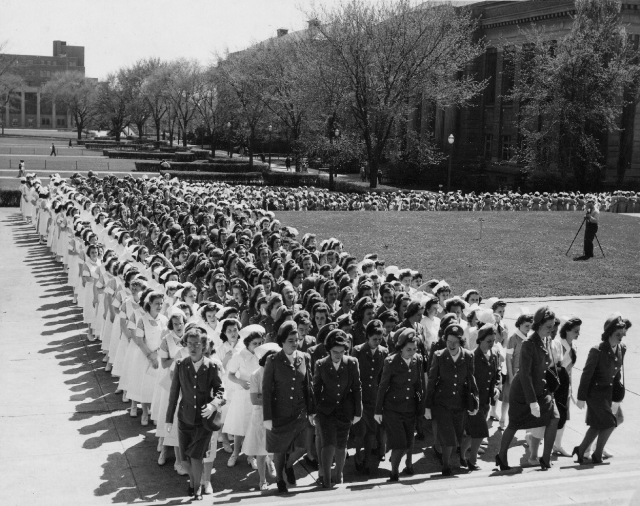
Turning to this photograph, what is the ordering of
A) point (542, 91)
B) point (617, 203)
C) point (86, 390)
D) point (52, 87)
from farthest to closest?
1. point (52, 87)
2. point (542, 91)
3. point (617, 203)
4. point (86, 390)

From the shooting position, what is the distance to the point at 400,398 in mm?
8375

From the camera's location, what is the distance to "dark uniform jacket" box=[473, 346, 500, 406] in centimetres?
905

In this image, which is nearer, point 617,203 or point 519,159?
point 617,203

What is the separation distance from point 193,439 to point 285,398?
976 mm

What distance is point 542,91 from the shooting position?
4422cm

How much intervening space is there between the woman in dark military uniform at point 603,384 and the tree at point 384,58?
32.6 m

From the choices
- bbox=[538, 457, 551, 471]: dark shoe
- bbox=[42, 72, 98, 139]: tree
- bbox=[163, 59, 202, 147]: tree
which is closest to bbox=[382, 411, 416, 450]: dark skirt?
bbox=[538, 457, 551, 471]: dark shoe

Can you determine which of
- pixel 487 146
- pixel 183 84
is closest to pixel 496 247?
pixel 487 146

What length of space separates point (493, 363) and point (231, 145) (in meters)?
72.6

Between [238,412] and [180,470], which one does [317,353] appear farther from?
[180,470]

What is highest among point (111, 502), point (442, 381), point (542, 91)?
point (542, 91)

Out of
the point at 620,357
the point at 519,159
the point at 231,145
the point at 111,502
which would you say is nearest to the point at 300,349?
the point at 111,502

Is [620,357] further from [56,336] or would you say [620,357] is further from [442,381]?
[56,336]

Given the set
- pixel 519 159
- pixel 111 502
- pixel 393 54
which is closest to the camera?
pixel 111 502
